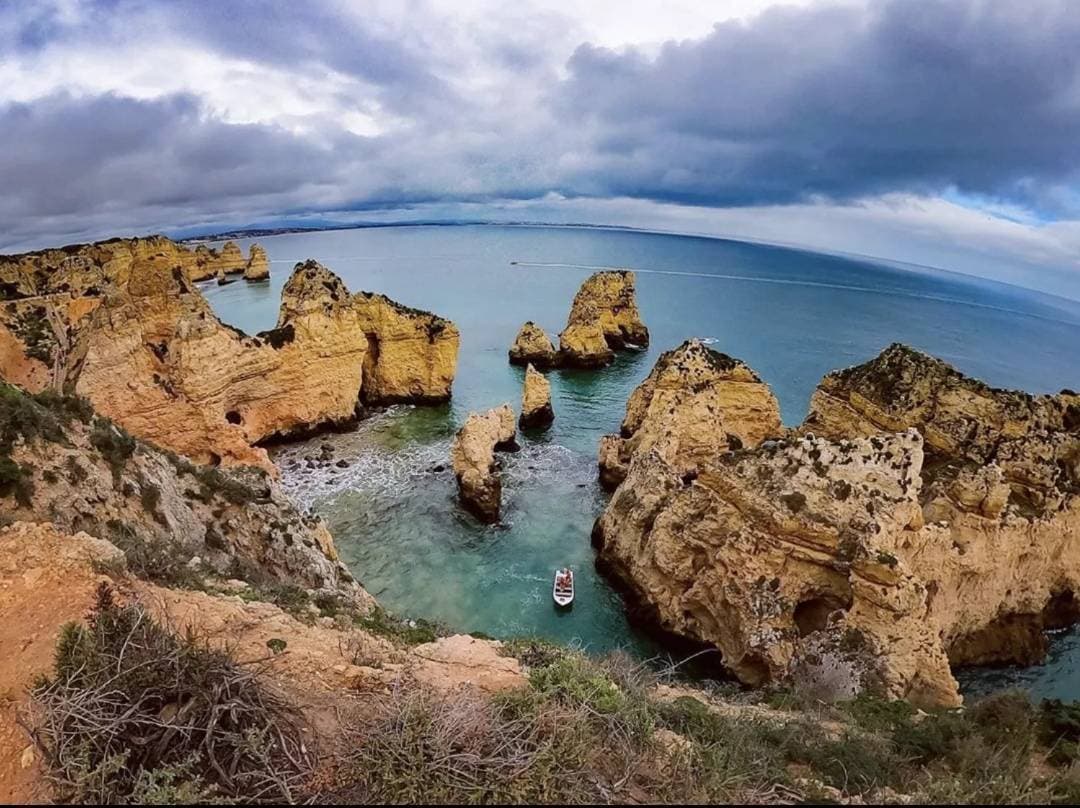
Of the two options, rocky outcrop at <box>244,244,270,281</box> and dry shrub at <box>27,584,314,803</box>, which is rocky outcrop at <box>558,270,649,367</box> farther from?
rocky outcrop at <box>244,244,270,281</box>

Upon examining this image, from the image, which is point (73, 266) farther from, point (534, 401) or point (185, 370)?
point (534, 401)

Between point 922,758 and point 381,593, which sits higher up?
point 922,758

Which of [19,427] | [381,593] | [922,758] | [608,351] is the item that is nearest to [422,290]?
[608,351]

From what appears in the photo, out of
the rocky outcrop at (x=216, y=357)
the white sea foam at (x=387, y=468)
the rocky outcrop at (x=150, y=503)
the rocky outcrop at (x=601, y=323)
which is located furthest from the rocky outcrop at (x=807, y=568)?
the rocky outcrop at (x=601, y=323)

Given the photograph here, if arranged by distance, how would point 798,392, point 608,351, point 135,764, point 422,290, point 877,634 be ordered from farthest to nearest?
point 422,290 → point 608,351 → point 798,392 → point 877,634 → point 135,764

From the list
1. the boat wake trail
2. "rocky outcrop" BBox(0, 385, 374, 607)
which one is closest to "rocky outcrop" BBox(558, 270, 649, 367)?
"rocky outcrop" BBox(0, 385, 374, 607)

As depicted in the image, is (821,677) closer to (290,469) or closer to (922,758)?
(922,758)
